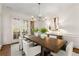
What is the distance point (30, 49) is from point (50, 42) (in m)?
0.30

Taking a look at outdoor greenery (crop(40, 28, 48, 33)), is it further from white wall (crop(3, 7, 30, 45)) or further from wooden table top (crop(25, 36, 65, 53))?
white wall (crop(3, 7, 30, 45))

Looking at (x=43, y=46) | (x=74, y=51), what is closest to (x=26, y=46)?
(x=43, y=46)

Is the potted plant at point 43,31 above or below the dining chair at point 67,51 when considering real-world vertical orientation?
above

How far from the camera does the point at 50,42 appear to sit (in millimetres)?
1385

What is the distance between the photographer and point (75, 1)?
4.53 ft

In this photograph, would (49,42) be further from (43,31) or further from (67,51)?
(67,51)

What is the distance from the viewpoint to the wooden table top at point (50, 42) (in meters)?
1.36

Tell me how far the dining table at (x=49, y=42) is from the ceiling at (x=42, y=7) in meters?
0.34

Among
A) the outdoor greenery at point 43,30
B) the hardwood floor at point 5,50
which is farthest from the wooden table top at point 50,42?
the hardwood floor at point 5,50

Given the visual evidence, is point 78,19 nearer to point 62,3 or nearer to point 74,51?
point 62,3

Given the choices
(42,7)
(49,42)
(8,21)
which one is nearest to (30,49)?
(49,42)

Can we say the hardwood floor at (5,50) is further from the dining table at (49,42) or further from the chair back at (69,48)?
the chair back at (69,48)

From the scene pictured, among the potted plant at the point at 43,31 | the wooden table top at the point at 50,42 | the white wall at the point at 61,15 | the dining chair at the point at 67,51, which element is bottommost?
the dining chair at the point at 67,51

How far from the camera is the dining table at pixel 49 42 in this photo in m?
1.36
